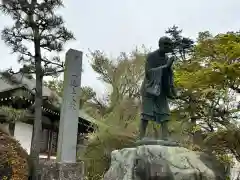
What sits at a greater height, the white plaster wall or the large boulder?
the white plaster wall

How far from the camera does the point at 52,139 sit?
2361 centimetres

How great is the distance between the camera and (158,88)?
785cm

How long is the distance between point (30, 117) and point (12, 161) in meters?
8.90

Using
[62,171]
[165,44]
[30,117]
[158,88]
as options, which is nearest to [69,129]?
[62,171]

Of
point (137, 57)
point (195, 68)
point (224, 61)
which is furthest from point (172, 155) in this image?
point (137, 57)

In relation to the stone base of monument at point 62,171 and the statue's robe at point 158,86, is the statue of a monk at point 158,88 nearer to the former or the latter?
the statue's robe at point 158,86

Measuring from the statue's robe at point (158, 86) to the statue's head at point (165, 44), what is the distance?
0.14 m

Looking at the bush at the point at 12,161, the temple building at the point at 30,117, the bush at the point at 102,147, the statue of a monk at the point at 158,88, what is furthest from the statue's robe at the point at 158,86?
the bush at the point at 102,147

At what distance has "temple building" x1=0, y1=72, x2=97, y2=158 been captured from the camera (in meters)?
19.9

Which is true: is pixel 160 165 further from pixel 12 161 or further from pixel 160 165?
pixel 12 161

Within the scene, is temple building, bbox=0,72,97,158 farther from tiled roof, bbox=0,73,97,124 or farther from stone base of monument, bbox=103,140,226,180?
stone base of monument, bbox=103,140,226,180

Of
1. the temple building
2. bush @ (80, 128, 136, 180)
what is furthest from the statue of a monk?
bush @ (80, 128, 136, 180)

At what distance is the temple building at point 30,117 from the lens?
783 inches

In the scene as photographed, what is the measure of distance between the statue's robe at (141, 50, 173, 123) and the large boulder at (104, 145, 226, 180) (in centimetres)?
79
